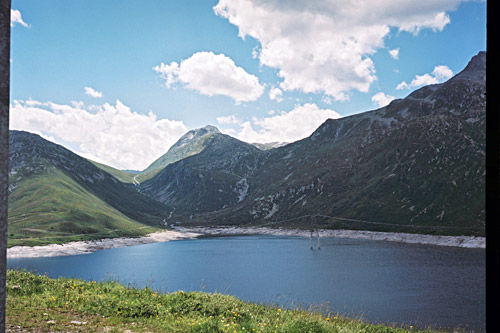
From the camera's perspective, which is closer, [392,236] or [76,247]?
[76,247]

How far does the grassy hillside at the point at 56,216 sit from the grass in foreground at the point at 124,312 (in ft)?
364

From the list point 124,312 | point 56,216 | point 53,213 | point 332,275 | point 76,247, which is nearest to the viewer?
point 124,312

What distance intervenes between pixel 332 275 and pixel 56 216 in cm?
11715

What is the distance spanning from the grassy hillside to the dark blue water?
20438 millimetres

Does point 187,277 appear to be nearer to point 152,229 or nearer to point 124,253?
point 124,253

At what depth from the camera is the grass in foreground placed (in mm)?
10633

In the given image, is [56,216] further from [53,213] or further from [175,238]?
[175,238]

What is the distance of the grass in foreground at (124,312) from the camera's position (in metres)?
10.6

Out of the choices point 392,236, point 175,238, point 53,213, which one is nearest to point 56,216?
point 53,213

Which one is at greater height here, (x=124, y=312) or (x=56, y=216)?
(x=124, y=312)

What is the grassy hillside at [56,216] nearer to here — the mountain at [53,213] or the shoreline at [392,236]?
the mountain at [53,213]

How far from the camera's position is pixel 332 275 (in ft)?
239

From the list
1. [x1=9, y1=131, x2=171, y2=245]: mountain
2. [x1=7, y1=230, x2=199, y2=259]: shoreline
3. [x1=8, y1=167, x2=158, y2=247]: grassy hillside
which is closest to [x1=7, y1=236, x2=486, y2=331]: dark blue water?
[x1=7, y1=230, x2=199, y2=259]: shoreline
